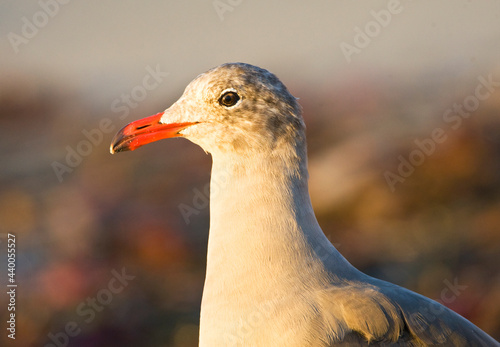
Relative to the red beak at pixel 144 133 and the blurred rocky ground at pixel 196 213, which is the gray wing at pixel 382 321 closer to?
the red beak at pixel 144 133

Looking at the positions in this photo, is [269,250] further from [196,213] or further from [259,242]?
[196,213]

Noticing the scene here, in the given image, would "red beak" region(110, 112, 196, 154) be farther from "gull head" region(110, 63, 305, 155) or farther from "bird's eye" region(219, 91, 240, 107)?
"bird's eye" region(219, 91, 240, 107)

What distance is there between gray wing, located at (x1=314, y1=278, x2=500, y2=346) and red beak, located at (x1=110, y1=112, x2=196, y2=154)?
118 centimetres

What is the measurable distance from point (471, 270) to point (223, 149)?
5.56 meters

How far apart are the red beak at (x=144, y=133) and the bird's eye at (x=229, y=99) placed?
0.22 metres

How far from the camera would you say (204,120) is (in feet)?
10.2

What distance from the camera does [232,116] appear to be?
3.09 metres

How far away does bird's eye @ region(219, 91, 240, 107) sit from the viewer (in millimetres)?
3115

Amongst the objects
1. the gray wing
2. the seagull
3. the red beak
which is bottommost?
the gray wing

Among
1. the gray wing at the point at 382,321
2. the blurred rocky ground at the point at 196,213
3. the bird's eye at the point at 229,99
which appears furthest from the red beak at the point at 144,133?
the blurred rocky ground at the point at 196,213

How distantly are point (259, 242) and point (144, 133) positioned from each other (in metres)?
0.88

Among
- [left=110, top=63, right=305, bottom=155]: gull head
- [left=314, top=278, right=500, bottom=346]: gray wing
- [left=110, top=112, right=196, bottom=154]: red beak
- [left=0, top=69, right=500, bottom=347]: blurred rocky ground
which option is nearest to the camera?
[left=314, top=278, right=500, bottom=346]: gray wing

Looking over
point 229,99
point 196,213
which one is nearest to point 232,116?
point 229,99

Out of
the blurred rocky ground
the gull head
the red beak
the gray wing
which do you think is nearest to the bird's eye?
the gull head
